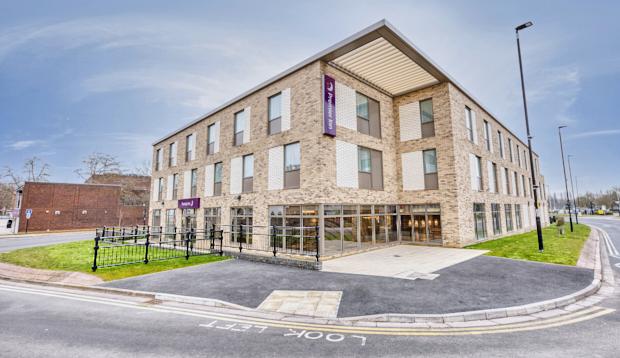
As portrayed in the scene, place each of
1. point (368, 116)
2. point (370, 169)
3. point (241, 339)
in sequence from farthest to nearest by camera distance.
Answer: point (368, 116), point (370, 169), point (241, 339)

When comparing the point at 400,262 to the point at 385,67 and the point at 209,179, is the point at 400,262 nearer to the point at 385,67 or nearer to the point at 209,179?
the point at 385,67

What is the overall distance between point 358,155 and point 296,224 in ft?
16.7

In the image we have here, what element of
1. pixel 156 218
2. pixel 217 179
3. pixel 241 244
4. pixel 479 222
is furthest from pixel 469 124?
pixel 156 218

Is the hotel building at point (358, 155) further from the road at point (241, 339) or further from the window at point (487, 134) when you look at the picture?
the road at point (241, 339)

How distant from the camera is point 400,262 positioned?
1154 cm

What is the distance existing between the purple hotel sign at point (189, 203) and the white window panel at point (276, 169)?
8402 millimetres

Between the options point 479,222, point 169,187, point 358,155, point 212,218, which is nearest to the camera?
point 358,155

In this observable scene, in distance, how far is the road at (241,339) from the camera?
14.1 ft

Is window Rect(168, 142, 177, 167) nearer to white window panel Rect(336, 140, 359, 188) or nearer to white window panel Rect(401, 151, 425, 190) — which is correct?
white window panel Rect(336, 140, 359, 188)

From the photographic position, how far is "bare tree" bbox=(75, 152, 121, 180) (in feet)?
168

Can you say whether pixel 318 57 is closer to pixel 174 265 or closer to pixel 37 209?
pixel 174 265

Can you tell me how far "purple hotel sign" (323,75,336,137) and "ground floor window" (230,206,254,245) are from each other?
6.94 m

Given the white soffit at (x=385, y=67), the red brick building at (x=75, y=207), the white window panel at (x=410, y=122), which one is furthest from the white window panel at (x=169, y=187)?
the red brick building at (x=75, y=207)

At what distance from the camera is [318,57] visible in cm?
1373
